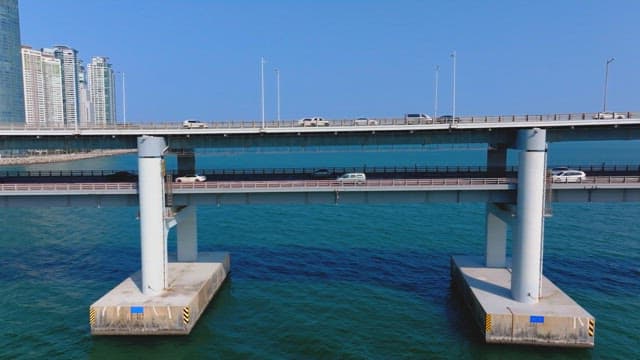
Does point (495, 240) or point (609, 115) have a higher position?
point (609, 115)

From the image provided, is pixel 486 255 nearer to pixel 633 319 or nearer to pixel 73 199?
pixel 633 319

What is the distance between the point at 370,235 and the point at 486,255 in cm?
2078

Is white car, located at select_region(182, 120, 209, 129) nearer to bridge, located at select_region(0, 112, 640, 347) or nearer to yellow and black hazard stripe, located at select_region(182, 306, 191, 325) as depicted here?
bridge, located at select_region(0, 112, 640, 347)

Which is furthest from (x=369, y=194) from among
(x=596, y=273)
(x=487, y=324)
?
(x=596, y=273)

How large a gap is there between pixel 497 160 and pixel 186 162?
93.6ft

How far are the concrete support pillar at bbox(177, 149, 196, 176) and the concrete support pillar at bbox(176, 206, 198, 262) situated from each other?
3.35 meters

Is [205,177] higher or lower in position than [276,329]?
higher

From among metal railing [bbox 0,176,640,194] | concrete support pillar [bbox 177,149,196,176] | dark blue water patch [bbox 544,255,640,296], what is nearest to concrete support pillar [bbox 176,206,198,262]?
concrete support pillar [bbox 177,149,196,176]

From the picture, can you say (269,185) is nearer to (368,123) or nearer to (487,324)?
(368,123)

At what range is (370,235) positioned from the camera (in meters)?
57.5

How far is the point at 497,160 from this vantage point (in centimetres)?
→ 3834

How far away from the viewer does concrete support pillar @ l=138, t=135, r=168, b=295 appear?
104ft

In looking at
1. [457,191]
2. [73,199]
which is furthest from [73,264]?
[457,191]

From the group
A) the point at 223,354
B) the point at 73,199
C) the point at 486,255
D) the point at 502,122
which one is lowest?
the point at 223,354
